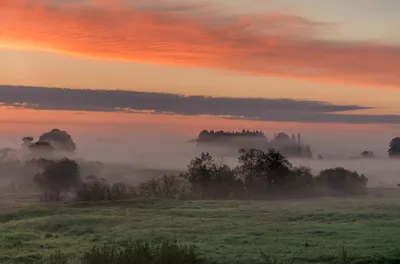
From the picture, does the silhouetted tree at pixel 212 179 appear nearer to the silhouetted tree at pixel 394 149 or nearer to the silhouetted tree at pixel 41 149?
the silhouetted tree at pixel 41 149

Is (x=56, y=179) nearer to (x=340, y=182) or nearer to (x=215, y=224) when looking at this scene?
(x=340, y=182)

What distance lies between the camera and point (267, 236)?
4503 cm

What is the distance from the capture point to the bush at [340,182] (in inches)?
4542

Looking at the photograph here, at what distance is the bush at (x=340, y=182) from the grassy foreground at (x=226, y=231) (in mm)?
45154

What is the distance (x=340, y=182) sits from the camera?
118 m

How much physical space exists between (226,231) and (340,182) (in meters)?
72.7

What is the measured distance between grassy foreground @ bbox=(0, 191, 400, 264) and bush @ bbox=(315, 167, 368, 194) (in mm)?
45154

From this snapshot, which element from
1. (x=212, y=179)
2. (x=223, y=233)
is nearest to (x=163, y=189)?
(x=212, y=179)

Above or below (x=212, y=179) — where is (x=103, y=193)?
below

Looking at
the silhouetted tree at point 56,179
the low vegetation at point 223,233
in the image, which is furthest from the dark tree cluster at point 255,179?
the low vegetation at point 223,233

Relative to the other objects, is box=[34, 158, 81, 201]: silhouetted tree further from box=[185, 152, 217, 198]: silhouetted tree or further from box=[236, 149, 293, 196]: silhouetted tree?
box=[236, 149, 293, 196]: silhouetted tree

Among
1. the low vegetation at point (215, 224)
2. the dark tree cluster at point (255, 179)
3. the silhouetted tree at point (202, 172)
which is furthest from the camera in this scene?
the silhouetted tree at point (202, 172)

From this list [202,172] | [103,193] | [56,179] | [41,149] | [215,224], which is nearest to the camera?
[215,224]

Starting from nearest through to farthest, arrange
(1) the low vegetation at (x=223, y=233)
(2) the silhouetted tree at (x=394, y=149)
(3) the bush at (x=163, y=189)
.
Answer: (1) the low vegetation at (x=223, y=233) → (3) the bush at (x=163, y=189) → (2) the silhouetted tree at (x=394, y=149)
